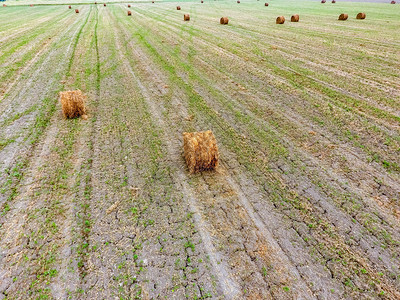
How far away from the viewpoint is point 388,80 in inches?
404

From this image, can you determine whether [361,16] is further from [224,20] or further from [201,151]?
[201,151]

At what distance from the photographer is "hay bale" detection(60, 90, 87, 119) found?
763cm

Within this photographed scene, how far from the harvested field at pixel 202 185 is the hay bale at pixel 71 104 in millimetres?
282

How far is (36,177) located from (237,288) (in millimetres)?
4899

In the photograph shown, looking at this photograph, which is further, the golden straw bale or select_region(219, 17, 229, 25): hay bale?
the golden straw bale

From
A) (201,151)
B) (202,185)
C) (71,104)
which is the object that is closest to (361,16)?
(201,151)

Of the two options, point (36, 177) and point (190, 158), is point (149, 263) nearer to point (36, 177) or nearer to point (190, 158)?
point (190, 158)

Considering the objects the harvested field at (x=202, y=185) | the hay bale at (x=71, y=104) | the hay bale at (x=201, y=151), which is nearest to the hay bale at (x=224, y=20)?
the harvested field at (x=202, y=185)

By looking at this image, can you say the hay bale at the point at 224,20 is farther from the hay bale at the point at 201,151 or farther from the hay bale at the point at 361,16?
the hay bale at the point at 201,151

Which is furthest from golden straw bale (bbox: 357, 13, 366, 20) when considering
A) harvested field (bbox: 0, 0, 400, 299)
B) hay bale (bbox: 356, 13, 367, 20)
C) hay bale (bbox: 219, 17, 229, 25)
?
harvested field (bbox: 0, 0, 400, 299)

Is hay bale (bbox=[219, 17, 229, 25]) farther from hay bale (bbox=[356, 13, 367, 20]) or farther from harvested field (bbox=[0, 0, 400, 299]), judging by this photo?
hay bale (bbox=[356, 13, 367, 20])

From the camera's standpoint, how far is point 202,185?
543 cm

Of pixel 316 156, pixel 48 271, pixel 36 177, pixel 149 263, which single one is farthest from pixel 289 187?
pixel 36 177

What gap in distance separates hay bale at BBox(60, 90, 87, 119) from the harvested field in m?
0.28
